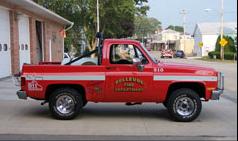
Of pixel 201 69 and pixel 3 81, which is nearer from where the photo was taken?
pixel 201 69

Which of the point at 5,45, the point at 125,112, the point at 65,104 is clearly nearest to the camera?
the point at 65,104

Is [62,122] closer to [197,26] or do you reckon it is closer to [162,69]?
[162,69]

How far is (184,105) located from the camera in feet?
33.9

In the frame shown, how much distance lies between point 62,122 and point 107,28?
170 feet

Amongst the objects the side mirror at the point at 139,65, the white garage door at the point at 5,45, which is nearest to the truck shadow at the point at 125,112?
the side mirror at the point at 139,65

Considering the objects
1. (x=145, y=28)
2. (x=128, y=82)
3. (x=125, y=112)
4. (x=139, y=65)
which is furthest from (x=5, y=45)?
(x=145, y=28)

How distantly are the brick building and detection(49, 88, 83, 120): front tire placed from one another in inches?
408

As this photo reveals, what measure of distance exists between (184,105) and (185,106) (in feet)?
0.11

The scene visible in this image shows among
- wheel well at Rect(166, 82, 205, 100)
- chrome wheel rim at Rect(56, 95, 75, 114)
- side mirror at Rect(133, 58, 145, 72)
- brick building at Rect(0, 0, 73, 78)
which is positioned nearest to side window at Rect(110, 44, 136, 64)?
side mirror at Rect(133, 58, 145, 72)

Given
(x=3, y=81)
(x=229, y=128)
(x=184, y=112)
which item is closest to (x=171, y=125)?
(x=184, y=112)

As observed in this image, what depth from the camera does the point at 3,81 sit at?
759 inches

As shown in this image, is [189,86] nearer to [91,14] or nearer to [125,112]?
[125,112]

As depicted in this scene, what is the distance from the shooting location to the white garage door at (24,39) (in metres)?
23.9

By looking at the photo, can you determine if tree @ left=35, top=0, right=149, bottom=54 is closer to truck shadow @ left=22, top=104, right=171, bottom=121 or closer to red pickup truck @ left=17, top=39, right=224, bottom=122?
truck shadow @ left=22, top=104, right=171, bottom=121
